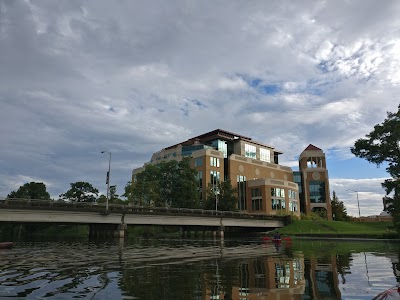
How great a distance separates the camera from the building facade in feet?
310

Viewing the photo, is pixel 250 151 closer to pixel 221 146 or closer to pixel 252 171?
pixel 252 171

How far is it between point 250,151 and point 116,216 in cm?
6858

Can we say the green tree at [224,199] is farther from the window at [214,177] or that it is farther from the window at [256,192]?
the window at [256,192]

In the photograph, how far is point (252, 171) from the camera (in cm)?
10669

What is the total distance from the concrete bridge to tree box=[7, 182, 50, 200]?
188 ft

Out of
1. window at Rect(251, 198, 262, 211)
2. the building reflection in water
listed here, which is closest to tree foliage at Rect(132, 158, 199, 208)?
window at Rect(251, 198, 262, 211)

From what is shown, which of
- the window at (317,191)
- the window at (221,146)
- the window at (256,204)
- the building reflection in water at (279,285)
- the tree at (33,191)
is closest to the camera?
the building reflection in water at (279,285)

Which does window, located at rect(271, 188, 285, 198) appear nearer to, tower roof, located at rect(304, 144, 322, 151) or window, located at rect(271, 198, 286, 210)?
window, located at rect(271, 198, 286, 210)

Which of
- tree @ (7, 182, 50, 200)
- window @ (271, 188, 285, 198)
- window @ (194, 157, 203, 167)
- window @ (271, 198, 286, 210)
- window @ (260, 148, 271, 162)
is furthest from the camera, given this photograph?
window @ (260, 148, 271, 162)

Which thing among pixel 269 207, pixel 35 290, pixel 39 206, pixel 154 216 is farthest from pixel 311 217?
pixel 35 290

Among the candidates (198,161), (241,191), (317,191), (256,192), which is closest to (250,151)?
(241,191)

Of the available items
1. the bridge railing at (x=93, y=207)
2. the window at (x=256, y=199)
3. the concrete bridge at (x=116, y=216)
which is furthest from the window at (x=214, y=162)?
the bridge railing at (x=93, y=207)

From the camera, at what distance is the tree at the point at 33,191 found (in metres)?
104

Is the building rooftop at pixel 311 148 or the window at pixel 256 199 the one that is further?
the building rooftop at pixel 311 148
